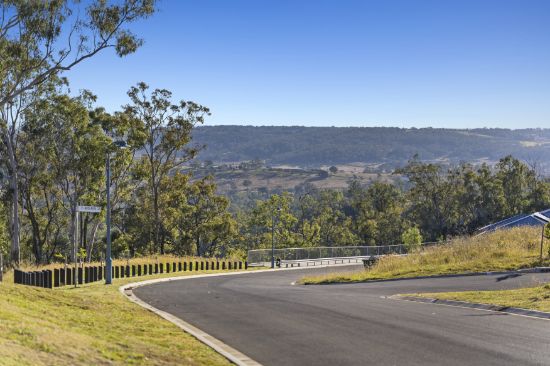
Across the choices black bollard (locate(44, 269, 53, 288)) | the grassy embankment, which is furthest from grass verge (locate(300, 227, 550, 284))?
the grassy embankment

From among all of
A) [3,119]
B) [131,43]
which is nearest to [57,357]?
[131,43]

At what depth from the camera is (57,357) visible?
8992mm

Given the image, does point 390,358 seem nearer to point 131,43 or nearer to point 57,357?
point 57,357

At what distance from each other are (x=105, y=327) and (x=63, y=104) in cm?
4256

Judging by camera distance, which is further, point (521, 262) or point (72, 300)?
point (521, 262)

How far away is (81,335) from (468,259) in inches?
1029

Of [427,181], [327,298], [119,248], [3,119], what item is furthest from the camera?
[427,181]

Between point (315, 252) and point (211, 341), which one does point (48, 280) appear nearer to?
point (211, 341)

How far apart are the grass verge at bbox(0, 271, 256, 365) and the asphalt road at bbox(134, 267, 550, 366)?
1.15 metres

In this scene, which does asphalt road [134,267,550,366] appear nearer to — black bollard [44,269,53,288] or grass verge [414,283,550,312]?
grass verge [414,283,550,312]

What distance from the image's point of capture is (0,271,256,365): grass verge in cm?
918

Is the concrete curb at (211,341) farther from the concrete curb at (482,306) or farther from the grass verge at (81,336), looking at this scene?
the concrete curb at (482,306)

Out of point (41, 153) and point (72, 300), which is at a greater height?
point (41, 153)

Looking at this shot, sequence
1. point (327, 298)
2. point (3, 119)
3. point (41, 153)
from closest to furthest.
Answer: point (327, 298), point (3, 119), point (41, 153)
